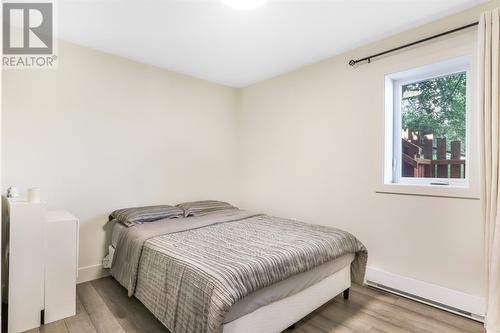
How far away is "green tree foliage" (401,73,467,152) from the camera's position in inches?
93.8

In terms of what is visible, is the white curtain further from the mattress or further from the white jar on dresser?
the white jar on dresser

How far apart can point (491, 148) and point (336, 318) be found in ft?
5.57

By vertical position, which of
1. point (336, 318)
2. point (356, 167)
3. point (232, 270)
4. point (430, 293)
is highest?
point (356, 167)

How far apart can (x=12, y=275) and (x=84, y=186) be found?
1.04 metres

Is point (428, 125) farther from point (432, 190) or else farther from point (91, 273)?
point (91, 273)

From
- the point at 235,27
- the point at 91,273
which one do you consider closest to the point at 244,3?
the point at 235,27

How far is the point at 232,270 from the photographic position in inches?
61.7

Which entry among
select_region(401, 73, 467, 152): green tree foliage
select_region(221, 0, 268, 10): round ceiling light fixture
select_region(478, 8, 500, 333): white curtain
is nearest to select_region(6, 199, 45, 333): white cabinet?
select_region(221, 0, 268, 10): round ceiling light fixture

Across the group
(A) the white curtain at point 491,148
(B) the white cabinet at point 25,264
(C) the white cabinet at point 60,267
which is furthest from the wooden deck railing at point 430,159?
(B) the white cabinet at point 25,264

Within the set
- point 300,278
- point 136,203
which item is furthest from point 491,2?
point 136,203

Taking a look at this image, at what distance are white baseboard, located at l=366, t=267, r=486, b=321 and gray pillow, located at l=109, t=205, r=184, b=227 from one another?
2.16m

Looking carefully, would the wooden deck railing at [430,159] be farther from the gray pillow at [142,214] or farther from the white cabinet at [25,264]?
the white cabinet at [25,264]

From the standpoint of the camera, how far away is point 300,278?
1.90 metres

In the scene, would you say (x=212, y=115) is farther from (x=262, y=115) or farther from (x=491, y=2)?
(x=491, y=2)
